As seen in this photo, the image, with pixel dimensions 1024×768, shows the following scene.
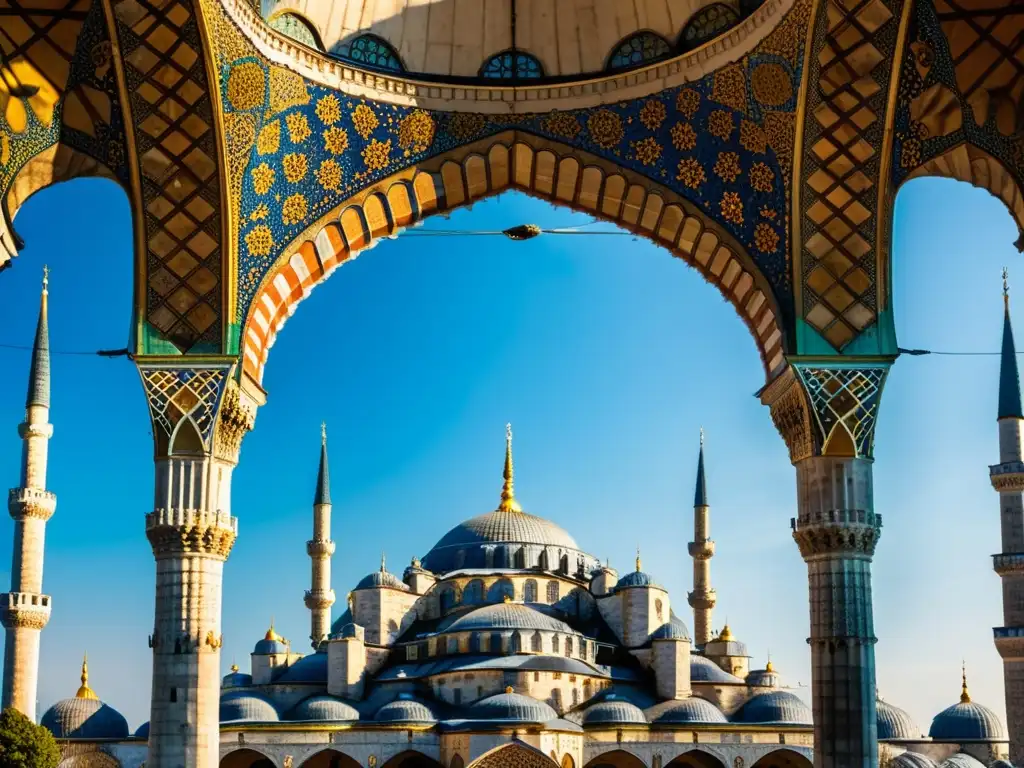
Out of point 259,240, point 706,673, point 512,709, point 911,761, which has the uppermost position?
point 259,240

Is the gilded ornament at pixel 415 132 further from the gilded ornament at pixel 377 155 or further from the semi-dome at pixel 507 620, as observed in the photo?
the semi-dome at pixel 507 620

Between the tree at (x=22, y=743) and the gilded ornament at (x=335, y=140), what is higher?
the gilded ornament at (x=335, y=140)

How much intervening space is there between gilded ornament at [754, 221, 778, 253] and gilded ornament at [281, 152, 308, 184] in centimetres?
375

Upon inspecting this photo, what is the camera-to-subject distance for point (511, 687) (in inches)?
1827

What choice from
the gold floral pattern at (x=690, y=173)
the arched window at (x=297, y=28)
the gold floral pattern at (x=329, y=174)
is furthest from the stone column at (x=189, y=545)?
the gold floral pattern at (x=690, y=173)

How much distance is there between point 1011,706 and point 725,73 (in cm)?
2465

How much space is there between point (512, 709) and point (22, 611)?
55.4 ft

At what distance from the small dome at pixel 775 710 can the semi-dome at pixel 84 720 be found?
738 inches

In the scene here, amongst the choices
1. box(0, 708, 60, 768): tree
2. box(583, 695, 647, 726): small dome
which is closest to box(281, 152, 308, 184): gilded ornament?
box(0, 708, 60, 768): tree

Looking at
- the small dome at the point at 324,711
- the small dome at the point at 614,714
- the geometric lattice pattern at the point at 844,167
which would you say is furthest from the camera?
the small dome at the point at 324,711

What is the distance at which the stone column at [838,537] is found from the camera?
39.9 feet

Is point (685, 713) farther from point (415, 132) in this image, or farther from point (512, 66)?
point (415, 132)

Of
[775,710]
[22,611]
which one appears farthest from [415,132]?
[775,710]

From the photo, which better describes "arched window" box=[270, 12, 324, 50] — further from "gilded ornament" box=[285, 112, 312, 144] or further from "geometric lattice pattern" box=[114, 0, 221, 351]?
"geometric lattice pattern" box=[114, 0, 221, 351]
